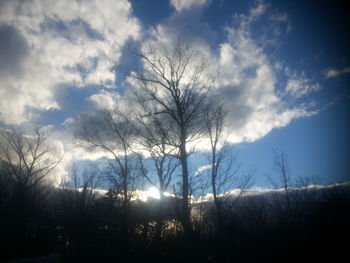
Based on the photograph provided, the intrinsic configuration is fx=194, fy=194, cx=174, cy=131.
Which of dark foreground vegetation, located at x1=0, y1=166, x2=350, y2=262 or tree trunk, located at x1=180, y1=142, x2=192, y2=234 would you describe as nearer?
dark foreground vegetation, located at x1=0, y1=166, x2=350, y2=262

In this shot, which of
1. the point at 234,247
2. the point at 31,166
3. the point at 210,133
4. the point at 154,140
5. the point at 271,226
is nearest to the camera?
the point at 234,247

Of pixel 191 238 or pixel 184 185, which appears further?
pixel 184 185

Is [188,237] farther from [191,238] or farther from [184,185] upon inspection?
[184,185]

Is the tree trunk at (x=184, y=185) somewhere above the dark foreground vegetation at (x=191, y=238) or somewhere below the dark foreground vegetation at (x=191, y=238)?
above

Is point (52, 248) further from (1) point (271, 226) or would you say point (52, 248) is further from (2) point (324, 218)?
(2) point (324, 218)

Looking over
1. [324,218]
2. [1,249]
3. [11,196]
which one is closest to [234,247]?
[324,218]

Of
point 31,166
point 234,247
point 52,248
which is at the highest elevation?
point 31,166

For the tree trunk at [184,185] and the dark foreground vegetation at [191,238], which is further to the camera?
the tree trunk at [184,185]

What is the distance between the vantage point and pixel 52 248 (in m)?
8.77

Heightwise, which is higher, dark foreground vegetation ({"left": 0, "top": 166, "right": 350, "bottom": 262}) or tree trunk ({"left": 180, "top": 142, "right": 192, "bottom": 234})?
tree trunk ({"left": 180, "top": 142, "right": 192, "bottom": 234})

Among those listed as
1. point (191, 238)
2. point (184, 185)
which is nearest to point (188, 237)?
point (191, 238)

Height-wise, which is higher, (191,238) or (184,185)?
(184,185)

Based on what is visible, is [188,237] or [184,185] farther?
[184,185]

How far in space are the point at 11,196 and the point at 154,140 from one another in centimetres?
1079
